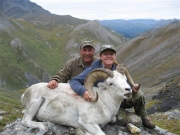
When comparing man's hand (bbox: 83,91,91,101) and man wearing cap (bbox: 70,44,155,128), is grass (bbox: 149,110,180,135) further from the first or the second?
man's hand (bbox: 83,91,91,101)

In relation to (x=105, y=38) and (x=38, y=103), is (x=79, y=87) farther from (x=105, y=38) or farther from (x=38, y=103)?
(x=105, y=38)

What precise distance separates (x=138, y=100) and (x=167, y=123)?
22.2 feet

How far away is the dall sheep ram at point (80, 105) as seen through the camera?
8.88 meters

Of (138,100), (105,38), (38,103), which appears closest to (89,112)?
(38,103)

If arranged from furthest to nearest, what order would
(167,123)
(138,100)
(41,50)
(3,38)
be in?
(41,50) → (3,38) → (167,123) → (138,100)

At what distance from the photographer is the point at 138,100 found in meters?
10.5

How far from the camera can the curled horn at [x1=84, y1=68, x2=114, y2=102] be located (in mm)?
8867

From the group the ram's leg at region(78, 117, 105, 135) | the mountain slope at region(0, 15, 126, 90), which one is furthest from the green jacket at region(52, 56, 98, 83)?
the mountain slope at region(0, 15, 126, 90)

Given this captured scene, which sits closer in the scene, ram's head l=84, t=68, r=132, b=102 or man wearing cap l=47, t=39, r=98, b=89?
ram's head l=84, t=68, r=132, b=102

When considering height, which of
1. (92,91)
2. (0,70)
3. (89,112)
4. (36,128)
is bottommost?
(0,70)

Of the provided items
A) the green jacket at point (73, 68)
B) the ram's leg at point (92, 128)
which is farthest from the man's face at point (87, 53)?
the ram's leg at point (92, 128)

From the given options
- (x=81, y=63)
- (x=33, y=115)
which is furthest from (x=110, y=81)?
(x=81, y=63)

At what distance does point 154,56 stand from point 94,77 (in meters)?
64.5

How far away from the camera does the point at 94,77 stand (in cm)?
910
